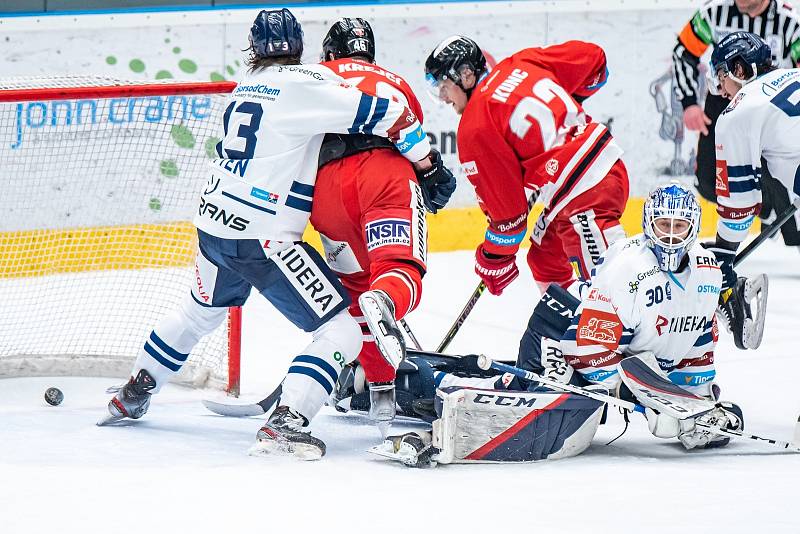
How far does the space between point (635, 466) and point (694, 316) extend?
0.51 meters

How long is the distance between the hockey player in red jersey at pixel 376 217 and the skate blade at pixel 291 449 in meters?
0.30

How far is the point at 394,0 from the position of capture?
647 centimetres

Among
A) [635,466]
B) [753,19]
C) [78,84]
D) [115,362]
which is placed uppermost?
[753,19]

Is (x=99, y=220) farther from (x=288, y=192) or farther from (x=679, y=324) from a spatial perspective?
(x=679, y=324)

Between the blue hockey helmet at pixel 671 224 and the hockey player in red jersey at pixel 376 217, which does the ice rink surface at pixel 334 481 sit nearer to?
the hockey player in red jersey at pixel 376 217

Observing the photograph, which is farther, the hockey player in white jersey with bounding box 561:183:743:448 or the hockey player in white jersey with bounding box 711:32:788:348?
the hockey player in white jersey with bounding box 711:32:788:348

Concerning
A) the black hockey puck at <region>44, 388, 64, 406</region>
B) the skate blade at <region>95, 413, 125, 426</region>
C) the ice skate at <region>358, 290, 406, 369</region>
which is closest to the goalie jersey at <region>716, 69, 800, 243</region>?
the ice skate at <region>358, 290, 406, 369</region>

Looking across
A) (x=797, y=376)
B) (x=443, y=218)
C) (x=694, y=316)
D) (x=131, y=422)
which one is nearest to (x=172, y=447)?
(x=131, y=422)

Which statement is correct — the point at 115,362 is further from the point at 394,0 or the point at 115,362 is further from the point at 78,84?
the point at 394,0

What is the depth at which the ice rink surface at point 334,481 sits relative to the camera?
2.67m

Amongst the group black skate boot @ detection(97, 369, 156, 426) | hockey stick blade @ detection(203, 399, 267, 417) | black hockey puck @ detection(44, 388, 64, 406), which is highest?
black skate boot @ detection(97, 369, 156, 426)

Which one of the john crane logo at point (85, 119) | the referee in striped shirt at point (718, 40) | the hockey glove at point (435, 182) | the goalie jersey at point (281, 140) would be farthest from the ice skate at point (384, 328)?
the referee in striped shirt at point (718, 40)

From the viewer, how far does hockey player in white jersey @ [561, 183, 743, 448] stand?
3543mm

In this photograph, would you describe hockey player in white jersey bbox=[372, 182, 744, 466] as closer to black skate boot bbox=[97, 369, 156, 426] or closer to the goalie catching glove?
the goalie catching glove
